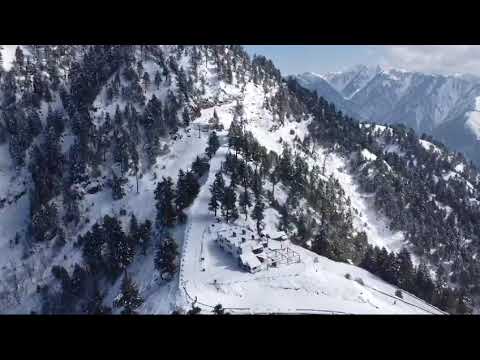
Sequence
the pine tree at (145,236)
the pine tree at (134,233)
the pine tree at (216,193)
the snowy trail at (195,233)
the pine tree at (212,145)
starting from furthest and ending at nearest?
the pine tree at (212,145) < the pine tree at (134,233) < the pine tree at (145,236) < the pine tree at (216,193) < the snowy trail at (195,233)

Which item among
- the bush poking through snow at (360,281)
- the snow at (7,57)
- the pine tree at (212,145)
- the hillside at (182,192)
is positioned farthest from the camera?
the snow at (7,57)

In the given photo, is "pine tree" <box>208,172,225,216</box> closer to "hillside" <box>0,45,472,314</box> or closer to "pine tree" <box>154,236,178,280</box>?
"hillside" <box>0,45,472,314</box>

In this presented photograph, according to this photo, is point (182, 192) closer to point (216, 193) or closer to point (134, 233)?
point (216, 193)

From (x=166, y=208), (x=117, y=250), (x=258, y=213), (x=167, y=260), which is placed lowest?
(x=117, y=250)

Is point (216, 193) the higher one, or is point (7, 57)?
point (7, 57)

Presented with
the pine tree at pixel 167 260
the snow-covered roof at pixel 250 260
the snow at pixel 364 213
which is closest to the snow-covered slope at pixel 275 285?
the snow-covered roof at pixel 250 260

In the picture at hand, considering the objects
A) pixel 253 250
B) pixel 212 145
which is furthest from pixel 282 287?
pixel 212 145

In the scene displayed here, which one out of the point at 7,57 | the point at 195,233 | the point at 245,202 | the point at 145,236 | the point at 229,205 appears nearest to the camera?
the point at 195,233

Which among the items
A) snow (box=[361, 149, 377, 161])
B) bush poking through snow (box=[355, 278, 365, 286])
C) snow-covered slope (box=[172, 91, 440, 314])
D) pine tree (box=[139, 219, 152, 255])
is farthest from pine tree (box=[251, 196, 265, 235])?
A: snow (box=[361, 149, 377, 161])

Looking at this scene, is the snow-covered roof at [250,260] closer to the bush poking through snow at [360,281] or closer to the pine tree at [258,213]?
the pine tree at [258,213]

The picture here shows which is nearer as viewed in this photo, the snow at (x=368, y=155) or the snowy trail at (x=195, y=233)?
the snowy trail at (x=195, y=233)
